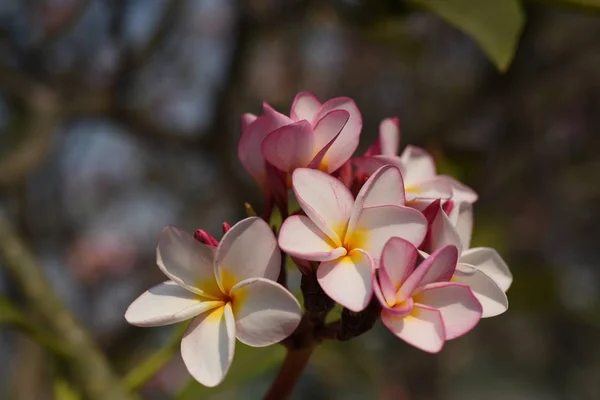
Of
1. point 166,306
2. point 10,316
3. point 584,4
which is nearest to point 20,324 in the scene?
point 10,316

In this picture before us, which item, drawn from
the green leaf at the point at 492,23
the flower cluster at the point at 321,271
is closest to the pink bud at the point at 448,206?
the flower cluster at the point at 321,271

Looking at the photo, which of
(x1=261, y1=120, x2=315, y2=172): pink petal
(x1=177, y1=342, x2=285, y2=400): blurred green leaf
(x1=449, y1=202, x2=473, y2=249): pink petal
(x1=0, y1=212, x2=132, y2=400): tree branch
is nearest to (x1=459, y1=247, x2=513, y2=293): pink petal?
(x1=449, y1=202, x2=473, y2=249): pink petal

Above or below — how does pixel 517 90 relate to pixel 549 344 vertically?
above

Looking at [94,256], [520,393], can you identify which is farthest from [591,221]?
[94,256]

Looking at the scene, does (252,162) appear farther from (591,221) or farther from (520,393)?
(520,393)

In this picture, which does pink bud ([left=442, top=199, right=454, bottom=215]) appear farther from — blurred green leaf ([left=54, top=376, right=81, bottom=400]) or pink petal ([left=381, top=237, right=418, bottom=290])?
blurred green leaf ([left=54, top=376, right=81, bottom=400])

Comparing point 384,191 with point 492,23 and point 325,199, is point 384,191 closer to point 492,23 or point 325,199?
point 325,199

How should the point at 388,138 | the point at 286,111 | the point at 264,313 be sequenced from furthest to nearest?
the point at 286,111 < the point at 388,138 < the point at 264,313
